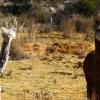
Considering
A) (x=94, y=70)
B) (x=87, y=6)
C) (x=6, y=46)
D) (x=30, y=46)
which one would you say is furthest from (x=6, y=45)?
(x=87, y=6)

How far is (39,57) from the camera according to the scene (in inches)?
829

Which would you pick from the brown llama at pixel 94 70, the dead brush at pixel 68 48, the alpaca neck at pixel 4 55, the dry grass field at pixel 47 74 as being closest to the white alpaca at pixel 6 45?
the alpaca neck at pixel 4 55

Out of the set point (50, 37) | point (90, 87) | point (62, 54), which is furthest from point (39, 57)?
point (90, 87)

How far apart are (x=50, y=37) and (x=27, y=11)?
1334 cm

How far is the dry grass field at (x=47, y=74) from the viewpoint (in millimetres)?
13090

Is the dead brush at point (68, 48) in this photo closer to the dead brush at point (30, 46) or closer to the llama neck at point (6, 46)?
the dead brush at point (30, 46)

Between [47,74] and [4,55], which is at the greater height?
[4,55]

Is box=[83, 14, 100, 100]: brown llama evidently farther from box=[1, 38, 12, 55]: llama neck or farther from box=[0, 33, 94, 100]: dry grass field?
box=[1, 38, 12, 55]: llama neck

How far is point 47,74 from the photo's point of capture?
1675 cm

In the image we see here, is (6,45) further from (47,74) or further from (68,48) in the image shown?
(68,48)

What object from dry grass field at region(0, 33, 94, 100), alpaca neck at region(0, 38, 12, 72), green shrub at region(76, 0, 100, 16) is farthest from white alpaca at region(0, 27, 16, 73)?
green shrub at region(76, 0, 100, 16)

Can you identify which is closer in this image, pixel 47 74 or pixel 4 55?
pixel 4 55

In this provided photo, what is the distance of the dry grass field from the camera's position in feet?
42.9

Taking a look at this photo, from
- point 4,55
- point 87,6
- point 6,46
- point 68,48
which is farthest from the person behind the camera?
point 87,6
